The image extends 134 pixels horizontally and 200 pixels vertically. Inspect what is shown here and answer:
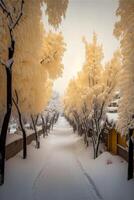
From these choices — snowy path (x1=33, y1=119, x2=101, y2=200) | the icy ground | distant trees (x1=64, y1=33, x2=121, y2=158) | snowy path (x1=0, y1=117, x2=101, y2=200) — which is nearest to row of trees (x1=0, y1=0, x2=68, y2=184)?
snowy path (x1=0, y1=117, x2=101, y2=200)

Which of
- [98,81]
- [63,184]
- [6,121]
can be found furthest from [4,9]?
[98,81]

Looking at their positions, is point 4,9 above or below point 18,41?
above

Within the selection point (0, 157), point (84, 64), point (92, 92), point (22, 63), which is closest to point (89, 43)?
point (84, 64)

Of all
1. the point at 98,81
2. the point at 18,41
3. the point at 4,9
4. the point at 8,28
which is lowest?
the point at 98,81

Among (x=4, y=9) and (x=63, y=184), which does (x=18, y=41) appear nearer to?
(x=4, y=9)

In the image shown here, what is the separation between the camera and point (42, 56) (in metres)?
14.5

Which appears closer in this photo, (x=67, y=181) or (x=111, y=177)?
(x=111, y=177)

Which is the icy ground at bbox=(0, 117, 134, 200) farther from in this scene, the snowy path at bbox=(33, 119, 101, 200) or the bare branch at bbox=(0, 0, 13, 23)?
the bare branch at bbox=(0, 0, 13, 23)

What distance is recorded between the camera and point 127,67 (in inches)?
389

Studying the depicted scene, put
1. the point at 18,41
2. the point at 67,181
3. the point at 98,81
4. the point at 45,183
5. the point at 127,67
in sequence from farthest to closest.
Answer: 1. the point at 98,81
2. the point at 67,181
3. the point at 45,183
4. the point at 127,67
5. the point at 18,41

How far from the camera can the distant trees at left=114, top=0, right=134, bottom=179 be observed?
9336 millimetres

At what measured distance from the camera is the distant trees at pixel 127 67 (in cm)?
934

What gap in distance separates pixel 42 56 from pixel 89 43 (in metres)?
3.50

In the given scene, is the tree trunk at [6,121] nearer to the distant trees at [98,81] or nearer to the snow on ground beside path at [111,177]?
the snow on ground beside path at [111,177]
